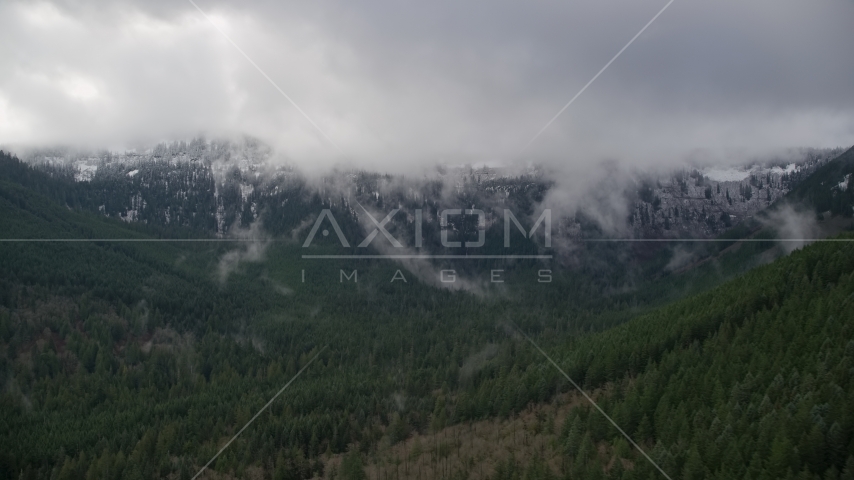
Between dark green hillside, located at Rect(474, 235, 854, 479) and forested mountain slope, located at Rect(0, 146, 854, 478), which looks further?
forested mountain slope, located at Rect(0, 146, 854, 478)

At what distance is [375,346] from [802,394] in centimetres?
11434

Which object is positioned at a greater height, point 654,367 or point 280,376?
point 654,367

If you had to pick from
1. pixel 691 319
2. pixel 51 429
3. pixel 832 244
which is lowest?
pixel 51 429

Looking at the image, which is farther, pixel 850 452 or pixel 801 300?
pixel 801 300

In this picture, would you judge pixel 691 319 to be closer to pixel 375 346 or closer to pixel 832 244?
pixel 832 244

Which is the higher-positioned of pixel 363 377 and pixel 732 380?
pixel 732 380

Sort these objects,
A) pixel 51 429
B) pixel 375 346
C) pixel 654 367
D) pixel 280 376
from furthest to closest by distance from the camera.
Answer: pixel 375 346
pixel 280 376
pixel 51 429
pixel 654 367

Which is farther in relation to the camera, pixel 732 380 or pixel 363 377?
pixel 363 377

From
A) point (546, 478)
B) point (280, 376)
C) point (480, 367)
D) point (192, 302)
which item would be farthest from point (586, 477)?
point (192, 302)

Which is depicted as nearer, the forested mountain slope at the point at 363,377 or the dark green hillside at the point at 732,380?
the dark green hillside at the point at 732,380

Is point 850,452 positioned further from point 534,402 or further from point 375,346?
point 375,346

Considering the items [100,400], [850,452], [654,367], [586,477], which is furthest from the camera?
[100,400]

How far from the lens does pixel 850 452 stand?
6438 centimetres

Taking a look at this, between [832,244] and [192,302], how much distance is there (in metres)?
159
